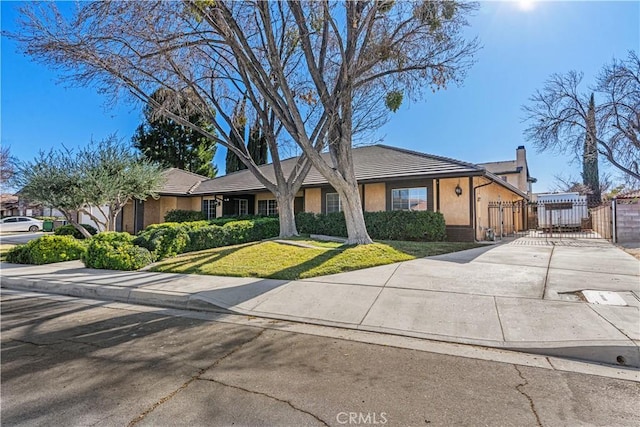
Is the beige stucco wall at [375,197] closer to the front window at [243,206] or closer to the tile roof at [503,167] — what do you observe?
the front window at [243,206]

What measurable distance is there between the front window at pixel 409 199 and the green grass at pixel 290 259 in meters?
3.53

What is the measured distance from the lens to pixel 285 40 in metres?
12.9

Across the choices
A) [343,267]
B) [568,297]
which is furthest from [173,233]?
[568,297]

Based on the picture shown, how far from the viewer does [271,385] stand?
10.4ft

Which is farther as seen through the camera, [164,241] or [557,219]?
[557,219]

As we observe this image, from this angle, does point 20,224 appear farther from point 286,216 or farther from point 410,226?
point 410,226

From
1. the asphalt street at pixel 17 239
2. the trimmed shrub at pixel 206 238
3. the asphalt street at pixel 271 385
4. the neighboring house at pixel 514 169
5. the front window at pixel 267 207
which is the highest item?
the neighboring house at pixel 514 169

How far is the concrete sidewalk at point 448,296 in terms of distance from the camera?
4.27 m

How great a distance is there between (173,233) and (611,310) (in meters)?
11.1

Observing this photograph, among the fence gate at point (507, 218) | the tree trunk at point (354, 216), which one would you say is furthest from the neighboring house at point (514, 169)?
the tree trunk at point (354, 216)

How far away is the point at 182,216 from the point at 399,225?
46.3ft

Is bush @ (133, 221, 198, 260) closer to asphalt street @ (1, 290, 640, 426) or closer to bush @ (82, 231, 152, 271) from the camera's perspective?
bush @ (82, 231, 152, 271)

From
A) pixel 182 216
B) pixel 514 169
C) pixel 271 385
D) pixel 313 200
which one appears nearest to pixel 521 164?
pixel 514 169

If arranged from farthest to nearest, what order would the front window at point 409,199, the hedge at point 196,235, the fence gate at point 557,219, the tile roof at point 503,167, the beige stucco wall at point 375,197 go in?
the tile roof at point 503,167 → the fence gate at point 557,219 → the beige stucco wall at point 375,197 → the front window at point 409,199 → the hedge at point 196,235
